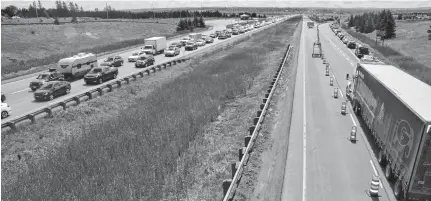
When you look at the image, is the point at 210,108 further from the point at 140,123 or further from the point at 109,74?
the point at 109,74

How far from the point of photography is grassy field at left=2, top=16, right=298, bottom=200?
1361 centimetres

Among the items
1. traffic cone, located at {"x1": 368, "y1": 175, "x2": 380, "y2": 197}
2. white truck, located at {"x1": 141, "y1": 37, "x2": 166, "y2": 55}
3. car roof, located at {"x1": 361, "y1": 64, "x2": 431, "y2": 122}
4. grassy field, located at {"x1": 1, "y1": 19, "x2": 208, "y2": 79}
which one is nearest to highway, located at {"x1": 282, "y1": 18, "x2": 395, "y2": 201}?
traffic cone, located at {"x1": 368, "y1": 175, "x2": 380, "y2": 197}

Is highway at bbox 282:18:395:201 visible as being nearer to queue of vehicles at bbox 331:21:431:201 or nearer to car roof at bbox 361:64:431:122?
queue of vehicles at bbox 331:21:431:201

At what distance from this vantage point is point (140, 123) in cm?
2161

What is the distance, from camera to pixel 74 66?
3588 cm

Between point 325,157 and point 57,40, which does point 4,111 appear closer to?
point 325,157

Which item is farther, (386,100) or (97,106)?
(97,106)

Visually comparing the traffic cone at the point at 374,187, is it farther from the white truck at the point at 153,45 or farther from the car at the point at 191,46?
the car at the point at 191,46

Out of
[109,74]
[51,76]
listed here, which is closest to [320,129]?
[109,74]

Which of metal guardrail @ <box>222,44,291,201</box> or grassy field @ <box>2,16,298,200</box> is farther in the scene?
grassy field @ <box>2,16,298,200</box>

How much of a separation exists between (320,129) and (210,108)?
27.2 feet

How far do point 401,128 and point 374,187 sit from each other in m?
2.51

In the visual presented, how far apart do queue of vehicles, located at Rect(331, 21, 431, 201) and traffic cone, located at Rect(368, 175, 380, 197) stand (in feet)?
2.24

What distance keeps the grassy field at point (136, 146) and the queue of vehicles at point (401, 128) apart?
6.89 m
